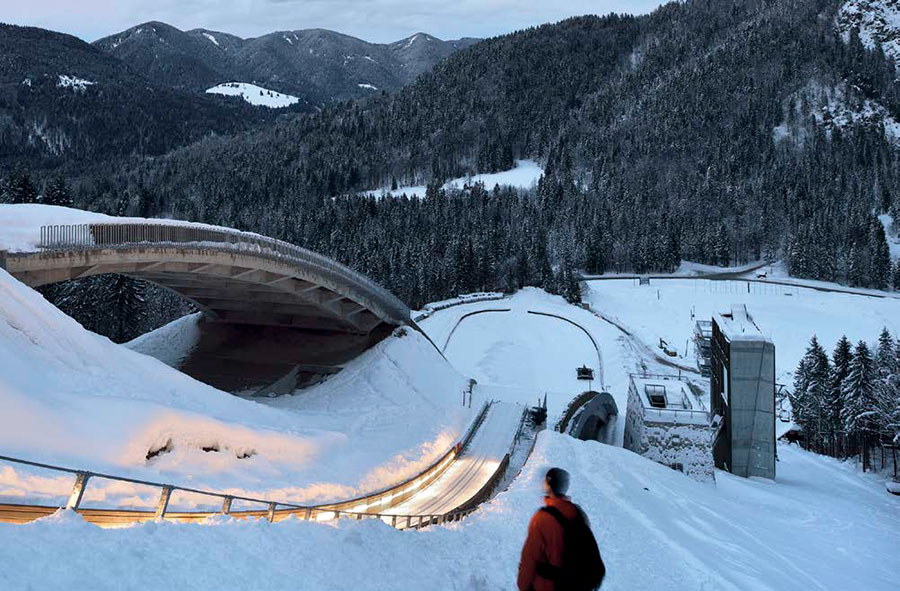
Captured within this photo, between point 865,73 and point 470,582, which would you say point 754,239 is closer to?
point 865,73

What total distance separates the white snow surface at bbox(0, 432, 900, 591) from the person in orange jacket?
3341mm

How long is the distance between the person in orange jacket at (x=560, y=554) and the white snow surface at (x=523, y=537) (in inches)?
132

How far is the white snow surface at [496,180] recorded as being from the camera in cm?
16002

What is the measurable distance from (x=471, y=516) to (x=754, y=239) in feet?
401

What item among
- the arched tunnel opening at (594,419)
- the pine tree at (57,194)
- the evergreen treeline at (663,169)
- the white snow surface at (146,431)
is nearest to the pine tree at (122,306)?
the pine tree at (57,194)

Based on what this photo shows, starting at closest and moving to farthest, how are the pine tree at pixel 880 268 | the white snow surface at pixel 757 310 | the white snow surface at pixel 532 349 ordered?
the white snow surface at pixel 532 349 < the white snow surface at pixel 757 310 < the pine tree at pixel 880 268

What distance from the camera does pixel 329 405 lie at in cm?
3000

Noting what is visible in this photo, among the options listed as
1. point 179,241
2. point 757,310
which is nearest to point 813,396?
point 757,310

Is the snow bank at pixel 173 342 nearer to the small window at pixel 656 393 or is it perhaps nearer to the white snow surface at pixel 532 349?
the white snow surface at pixel 532 349

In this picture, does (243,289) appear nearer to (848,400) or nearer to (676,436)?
(676,436)

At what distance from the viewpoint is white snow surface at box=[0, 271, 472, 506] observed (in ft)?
46.6

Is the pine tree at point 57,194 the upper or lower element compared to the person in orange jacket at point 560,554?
upper

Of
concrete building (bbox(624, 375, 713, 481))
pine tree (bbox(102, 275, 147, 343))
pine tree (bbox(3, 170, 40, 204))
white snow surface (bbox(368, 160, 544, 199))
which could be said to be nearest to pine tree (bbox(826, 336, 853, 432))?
concrete building (bbox(624, 375, 713, 481))

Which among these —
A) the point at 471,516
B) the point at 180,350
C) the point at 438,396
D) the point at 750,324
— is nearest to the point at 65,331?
the point at 471,516
